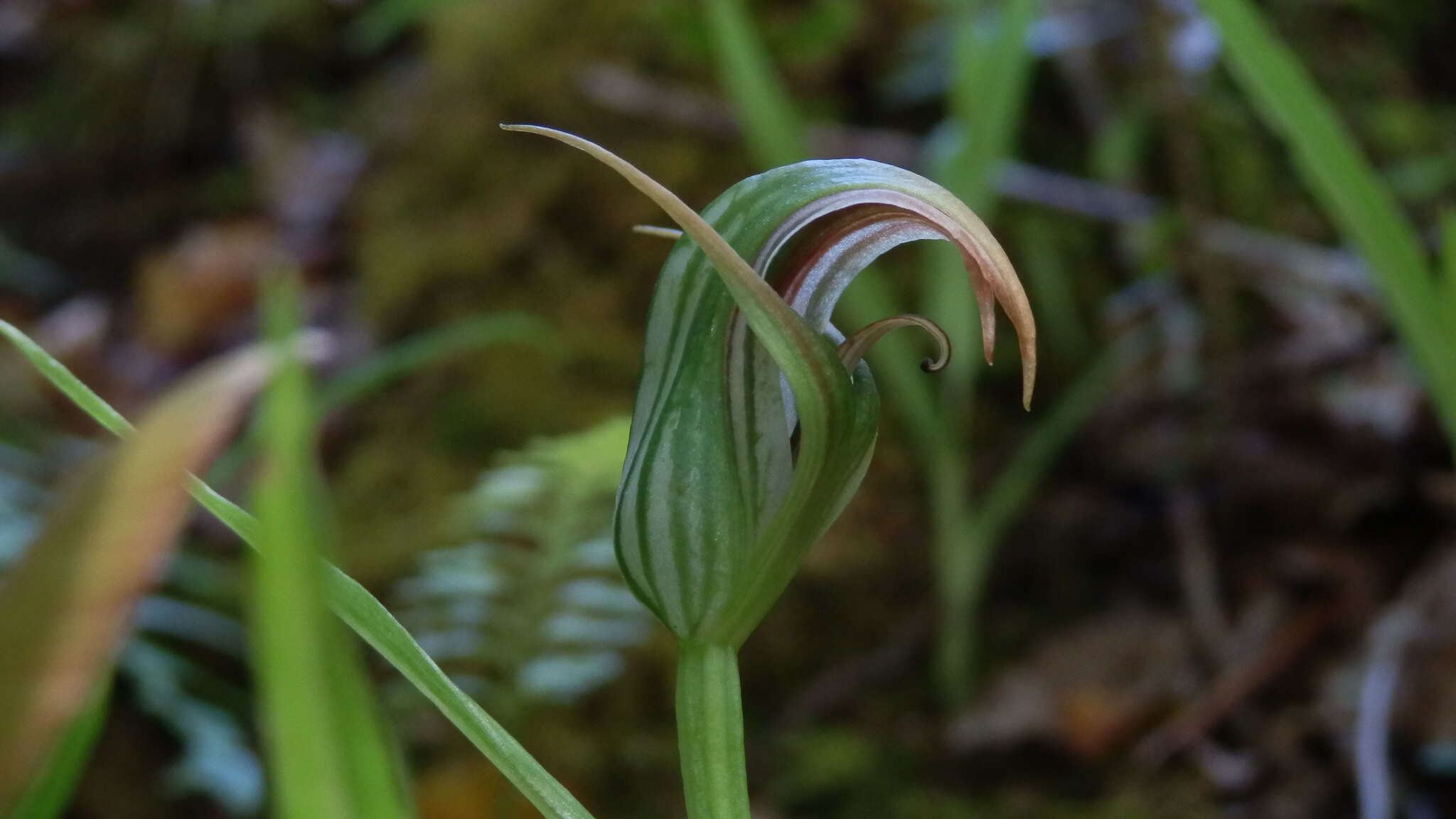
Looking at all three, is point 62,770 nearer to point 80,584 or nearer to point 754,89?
point 80,584

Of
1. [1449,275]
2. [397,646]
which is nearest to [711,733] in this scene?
[397,646]

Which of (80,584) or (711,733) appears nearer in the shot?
(80,584)

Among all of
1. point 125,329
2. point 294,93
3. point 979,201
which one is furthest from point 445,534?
point 294,93

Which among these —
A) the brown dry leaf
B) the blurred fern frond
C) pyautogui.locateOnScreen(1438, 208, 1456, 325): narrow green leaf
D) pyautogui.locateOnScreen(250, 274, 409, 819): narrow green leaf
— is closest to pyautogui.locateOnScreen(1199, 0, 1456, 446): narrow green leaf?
pyautogui.locateOnScreen(1438, 208, 1456, 325): narrow green leaf

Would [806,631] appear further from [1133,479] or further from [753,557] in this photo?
[753,557]

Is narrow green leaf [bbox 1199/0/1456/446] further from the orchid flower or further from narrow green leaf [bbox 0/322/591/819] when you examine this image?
narrow green leaf [bbox 0/322/591/819]

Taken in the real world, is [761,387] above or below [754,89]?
below

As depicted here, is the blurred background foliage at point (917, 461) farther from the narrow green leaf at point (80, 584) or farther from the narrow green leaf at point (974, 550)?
the narrow green leaf at point (80, 584)

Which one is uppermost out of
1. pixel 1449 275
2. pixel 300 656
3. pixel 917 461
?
pixel 917 461
